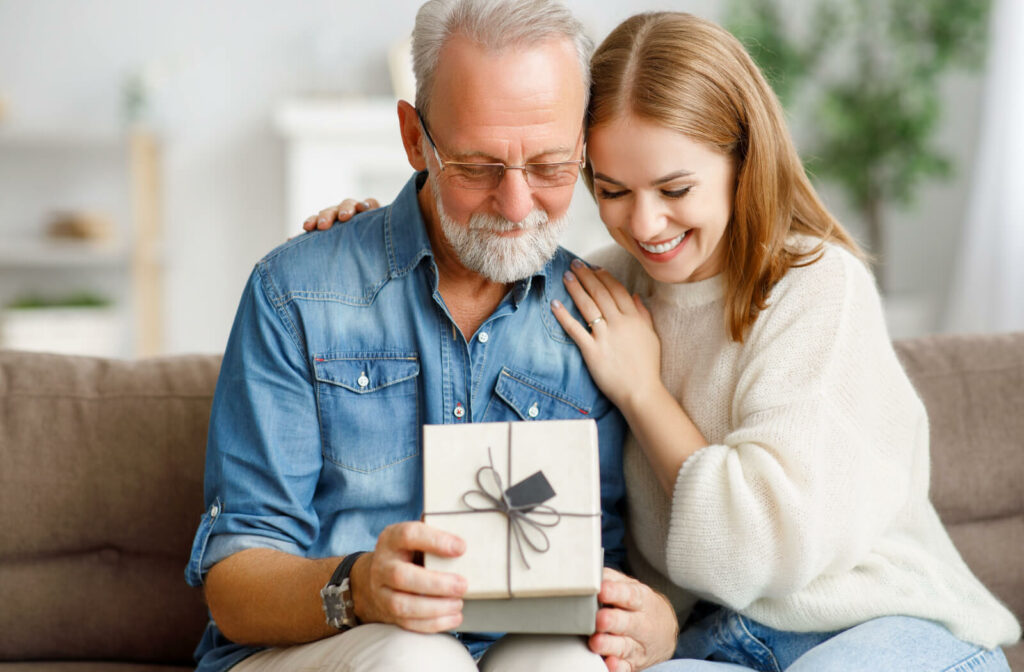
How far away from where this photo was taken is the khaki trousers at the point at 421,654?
106 cm

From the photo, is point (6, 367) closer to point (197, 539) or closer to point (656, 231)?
point (197, 539)

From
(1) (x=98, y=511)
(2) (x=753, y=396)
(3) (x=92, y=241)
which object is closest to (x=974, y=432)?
(2) (x=753, y=396)

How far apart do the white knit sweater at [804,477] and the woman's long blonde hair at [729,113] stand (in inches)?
1.7

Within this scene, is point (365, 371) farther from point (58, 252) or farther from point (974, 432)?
point (58, 252)

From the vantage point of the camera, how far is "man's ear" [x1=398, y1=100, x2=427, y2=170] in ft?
4.70

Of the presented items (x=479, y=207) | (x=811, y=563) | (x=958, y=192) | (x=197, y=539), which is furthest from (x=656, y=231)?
(x=958, y=192)

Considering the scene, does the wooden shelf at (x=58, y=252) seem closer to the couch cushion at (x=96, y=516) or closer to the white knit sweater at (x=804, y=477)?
the couch cushion at (x=96, y=516)

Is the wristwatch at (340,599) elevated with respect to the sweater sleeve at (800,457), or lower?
lower

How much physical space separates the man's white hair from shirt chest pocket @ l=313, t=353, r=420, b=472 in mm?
364

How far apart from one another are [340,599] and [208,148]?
13.5ft

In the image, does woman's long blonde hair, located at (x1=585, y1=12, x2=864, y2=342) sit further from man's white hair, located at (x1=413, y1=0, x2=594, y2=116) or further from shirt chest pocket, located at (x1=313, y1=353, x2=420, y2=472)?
shirt chest pocket, located at (x1=313, y1=353, x2=420, y2=472)

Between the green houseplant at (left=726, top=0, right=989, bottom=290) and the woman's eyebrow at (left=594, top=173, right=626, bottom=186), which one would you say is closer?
the woman's eyebrow at (left=594, top=173, right=626, bottom=186)

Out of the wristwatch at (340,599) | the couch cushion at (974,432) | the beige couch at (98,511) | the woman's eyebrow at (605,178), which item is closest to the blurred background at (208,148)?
the couch cushion at (974,432)

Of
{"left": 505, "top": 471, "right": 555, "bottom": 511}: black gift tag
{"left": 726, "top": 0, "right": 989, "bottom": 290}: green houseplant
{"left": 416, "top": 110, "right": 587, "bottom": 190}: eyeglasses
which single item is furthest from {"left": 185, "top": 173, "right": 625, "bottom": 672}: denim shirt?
{"left": 726, "top": 0, "right": 989, "bottom": 290}: green houseplant
